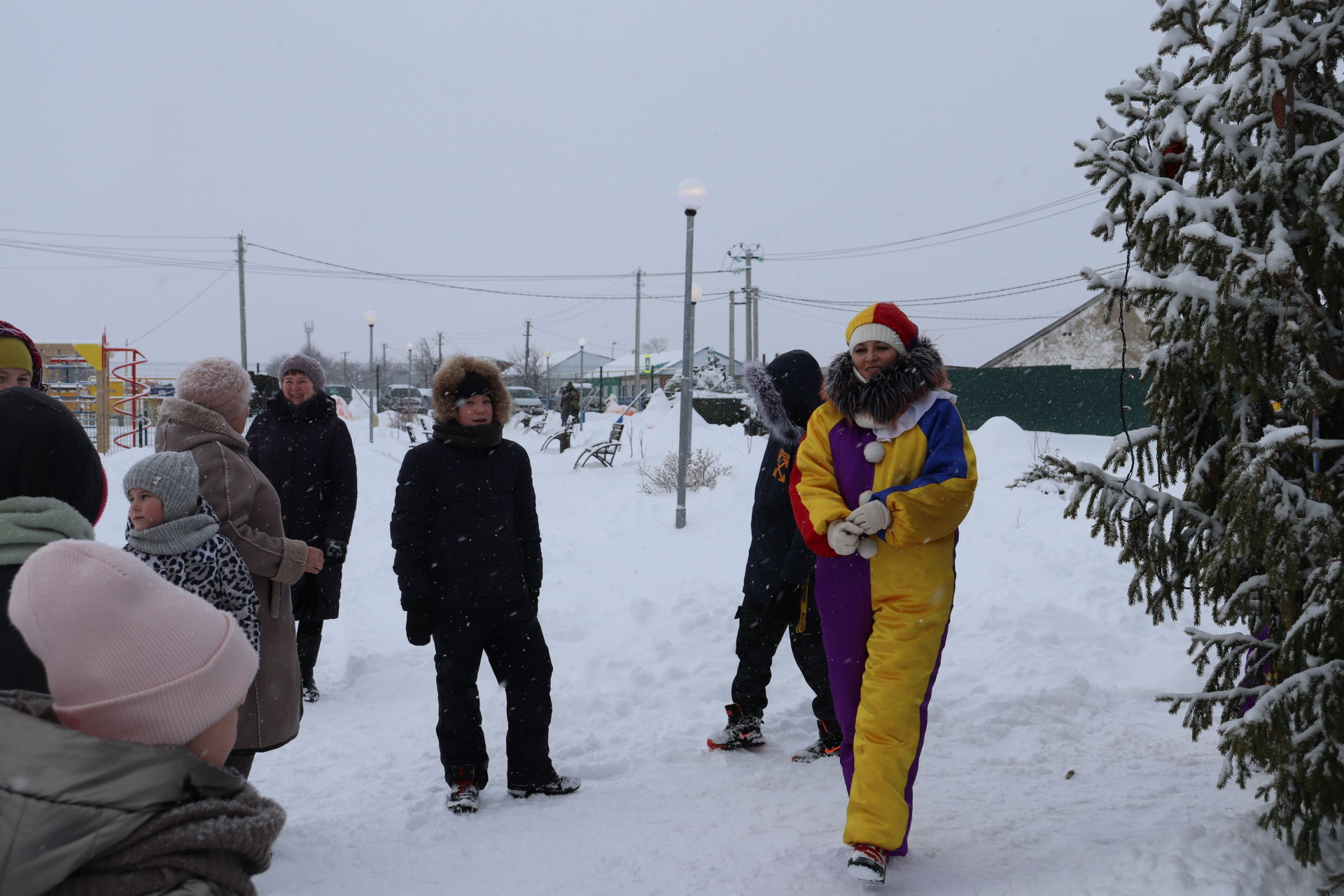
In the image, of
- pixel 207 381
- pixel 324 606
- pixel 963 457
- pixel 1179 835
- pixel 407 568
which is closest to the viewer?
pixel 1179 835

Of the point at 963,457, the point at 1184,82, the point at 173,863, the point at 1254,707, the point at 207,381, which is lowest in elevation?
the point at 1254,707

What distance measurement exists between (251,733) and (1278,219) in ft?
11.8

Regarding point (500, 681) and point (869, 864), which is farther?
point (500, 681)

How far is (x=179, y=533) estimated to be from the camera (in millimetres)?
2797

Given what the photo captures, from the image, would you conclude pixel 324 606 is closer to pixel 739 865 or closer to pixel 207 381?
pixel 207 381

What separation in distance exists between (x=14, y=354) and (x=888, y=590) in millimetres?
3040

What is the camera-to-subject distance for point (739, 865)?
3.08 m

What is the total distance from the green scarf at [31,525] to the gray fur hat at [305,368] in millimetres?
2698

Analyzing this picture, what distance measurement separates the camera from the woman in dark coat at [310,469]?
477cm

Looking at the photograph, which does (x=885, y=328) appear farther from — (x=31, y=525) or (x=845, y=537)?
(x=31, y=525)

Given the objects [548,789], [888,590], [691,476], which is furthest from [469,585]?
[691,476]

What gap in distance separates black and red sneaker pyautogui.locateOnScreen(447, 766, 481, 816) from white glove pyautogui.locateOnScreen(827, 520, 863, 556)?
6.00 ft

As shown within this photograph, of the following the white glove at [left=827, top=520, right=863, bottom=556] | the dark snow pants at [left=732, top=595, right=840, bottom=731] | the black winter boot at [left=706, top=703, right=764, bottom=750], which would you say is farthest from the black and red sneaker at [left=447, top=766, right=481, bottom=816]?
the white glove at [left=827, top=520, right=863, bottom=556]

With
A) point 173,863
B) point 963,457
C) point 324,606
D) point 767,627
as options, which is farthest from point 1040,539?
point 173,863
